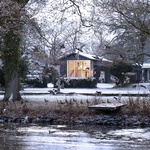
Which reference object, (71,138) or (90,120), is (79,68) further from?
(71,138)

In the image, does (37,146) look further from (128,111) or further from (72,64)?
(72,64)

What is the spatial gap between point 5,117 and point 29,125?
1921 millimetres

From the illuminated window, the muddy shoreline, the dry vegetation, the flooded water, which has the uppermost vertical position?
the illuminated window

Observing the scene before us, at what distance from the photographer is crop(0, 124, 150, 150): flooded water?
36.3ft

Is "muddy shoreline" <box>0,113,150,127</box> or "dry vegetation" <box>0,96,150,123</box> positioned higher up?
"dry vegetation" <box>0,96,150,123</box>

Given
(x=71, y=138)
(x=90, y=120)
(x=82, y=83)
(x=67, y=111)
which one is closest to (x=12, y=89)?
(x=67, y=111)

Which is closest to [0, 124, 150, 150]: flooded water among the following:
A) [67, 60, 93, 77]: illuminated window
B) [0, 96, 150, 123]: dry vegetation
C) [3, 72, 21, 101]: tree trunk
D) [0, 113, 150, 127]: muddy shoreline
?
[0, 113, 150, 127]: muddy shoreline

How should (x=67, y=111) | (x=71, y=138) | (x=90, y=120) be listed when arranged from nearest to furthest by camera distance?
(x=71, y=138) → (x=90, y=120) → (x=67, y=111)

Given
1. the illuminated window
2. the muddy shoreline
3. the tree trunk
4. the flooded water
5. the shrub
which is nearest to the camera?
the flooded water

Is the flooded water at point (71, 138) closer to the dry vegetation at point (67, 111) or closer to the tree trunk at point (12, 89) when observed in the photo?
the dry vegetation at point (67, 111)

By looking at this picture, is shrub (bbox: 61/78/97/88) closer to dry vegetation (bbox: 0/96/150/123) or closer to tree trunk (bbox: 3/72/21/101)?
tree trunk (bbox: 3/72/21/101)

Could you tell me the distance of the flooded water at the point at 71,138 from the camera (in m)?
11.1

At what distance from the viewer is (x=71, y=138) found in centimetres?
1289

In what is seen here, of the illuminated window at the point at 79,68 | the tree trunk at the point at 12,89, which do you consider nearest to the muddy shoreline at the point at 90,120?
the tree trunk at the point at 12,89
